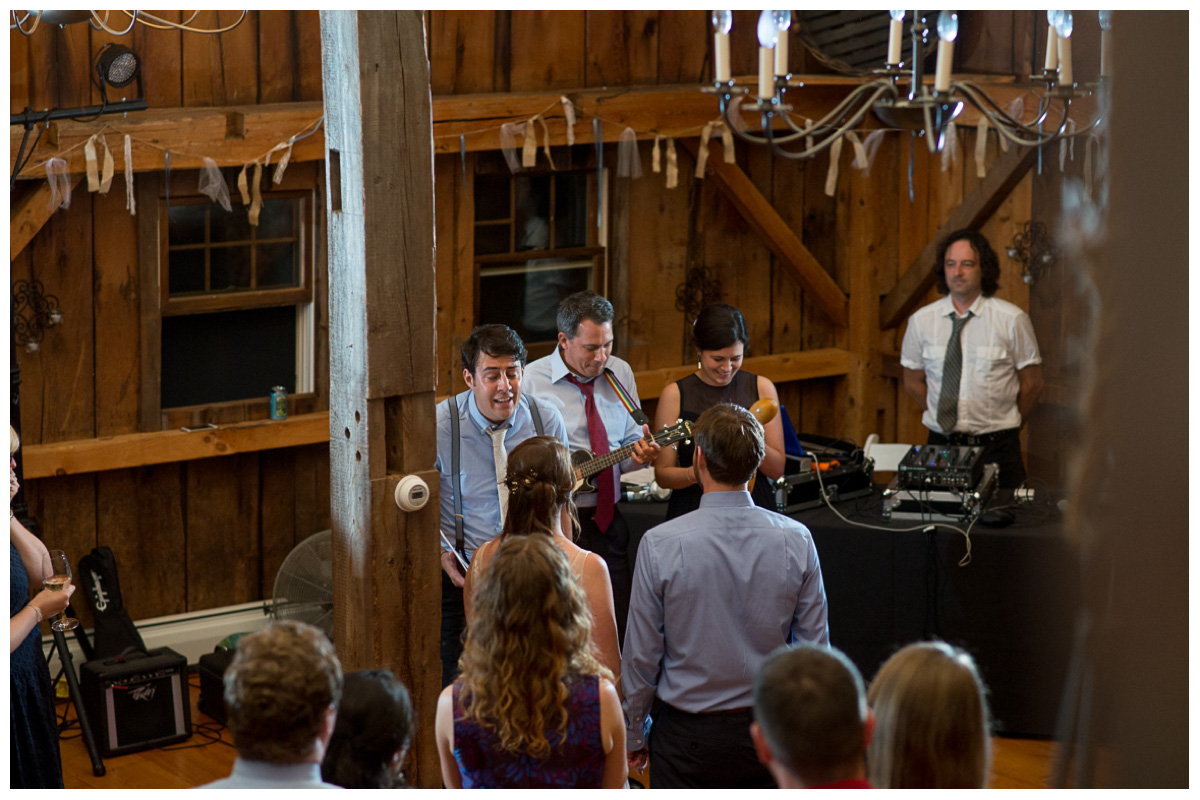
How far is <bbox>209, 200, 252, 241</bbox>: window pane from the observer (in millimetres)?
5418

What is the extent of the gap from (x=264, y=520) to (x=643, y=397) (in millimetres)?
2051

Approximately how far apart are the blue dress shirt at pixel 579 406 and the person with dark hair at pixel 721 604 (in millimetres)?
1392

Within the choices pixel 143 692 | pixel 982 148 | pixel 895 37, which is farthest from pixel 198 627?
pixel 982 148

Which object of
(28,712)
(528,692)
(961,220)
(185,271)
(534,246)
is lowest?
(28,712)

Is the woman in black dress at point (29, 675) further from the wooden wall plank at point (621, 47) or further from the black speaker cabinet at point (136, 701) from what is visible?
the wooden wall plank at point (621, 47)

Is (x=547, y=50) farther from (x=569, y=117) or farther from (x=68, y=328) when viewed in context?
(x=68, y=328)

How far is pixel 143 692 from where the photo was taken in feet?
15.6

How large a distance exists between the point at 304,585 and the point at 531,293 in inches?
82.3

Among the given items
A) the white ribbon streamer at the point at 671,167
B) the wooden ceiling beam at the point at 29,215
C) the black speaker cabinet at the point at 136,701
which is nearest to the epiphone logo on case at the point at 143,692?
the black speaker cabinet at the point at 136,701

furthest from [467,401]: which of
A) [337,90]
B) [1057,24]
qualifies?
[1057,24]

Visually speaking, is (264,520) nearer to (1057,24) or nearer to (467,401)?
(467,401)

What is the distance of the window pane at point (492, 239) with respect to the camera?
241 inches

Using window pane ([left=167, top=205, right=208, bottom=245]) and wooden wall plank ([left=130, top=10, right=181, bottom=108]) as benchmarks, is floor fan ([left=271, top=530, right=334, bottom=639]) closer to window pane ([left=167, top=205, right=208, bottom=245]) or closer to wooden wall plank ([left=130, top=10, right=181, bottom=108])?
window pane ([left=167, top=205, right=208, bottom=245])
